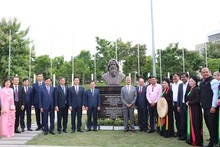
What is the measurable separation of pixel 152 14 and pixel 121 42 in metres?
15.8

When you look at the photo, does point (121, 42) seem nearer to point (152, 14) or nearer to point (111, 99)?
point (152, 14)

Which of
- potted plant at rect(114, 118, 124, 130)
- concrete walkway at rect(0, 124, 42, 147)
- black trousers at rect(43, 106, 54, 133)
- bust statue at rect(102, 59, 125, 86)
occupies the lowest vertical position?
concrete walkway at rect(0, 124, 42, 147)

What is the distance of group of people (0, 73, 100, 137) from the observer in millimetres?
7367

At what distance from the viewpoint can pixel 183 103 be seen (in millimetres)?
6719

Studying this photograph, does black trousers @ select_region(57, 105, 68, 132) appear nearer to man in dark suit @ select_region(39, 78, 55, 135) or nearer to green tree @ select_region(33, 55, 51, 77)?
man in dark suit @ select_region(39, 78, 55, 135)

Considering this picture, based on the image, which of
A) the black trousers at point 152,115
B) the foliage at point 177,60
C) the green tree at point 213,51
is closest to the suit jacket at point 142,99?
the black trousers at point 152,115

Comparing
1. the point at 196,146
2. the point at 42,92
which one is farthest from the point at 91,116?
the point at 196,146

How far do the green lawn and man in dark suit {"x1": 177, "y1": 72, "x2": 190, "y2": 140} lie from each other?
32 centimetres

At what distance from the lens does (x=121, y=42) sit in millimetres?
29109

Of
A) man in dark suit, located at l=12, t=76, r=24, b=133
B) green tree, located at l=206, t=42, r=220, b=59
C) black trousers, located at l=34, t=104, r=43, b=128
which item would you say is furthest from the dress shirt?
green tree, located at l=206, t=42, r=220, b=59

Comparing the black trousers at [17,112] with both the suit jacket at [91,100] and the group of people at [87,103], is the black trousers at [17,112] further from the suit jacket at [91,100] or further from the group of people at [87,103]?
the suit jacket at [91,100]

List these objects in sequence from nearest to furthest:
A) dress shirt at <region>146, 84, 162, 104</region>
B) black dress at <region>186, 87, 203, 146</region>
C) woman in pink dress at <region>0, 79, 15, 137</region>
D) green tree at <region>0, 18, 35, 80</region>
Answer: black dress at <region>186, 87, 203, 146</region> → woman in pink dress at <region>0, 79, 15, 137</region> → dress shirt at <region>146, 84, 162, 104</region> → green tree at <region>0, 18, 35, 80</region>

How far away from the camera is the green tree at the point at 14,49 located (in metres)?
26.7

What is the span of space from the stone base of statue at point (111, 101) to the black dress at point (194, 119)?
283 centimetres
